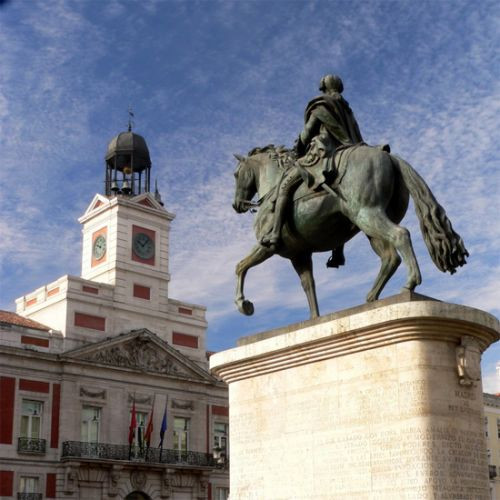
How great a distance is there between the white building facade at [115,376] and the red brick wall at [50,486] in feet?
0.15

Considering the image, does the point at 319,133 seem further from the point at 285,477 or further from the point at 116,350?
the point at 116,350

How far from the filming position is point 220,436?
40469mm

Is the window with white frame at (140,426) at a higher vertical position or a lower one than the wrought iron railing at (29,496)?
higher

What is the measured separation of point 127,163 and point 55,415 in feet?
43.6

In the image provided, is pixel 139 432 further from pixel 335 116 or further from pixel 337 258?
pixel 335 116

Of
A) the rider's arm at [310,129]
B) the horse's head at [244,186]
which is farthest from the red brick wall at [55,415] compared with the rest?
the rider's arm at [310,129]

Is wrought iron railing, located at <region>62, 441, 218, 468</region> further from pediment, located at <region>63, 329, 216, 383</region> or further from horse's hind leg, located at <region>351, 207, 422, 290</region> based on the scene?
horse's hind leg, located at <region>351, 207, 422, 290</region>

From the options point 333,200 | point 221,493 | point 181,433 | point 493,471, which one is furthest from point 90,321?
point 333,200

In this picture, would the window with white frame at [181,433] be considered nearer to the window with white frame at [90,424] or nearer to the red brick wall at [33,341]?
the window with white frame at [90,424]

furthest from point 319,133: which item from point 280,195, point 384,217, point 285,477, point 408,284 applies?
point 285,477

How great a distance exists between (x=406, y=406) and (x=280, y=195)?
262 centimetres

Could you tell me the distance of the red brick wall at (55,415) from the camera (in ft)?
113

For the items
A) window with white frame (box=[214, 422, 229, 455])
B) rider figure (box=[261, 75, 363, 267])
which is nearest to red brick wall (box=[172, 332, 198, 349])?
window with white frame (box=[214, 422, 229, 455])

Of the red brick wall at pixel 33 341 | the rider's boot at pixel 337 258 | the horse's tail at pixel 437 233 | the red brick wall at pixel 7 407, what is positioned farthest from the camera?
the red brick wall at pixel 33 341
